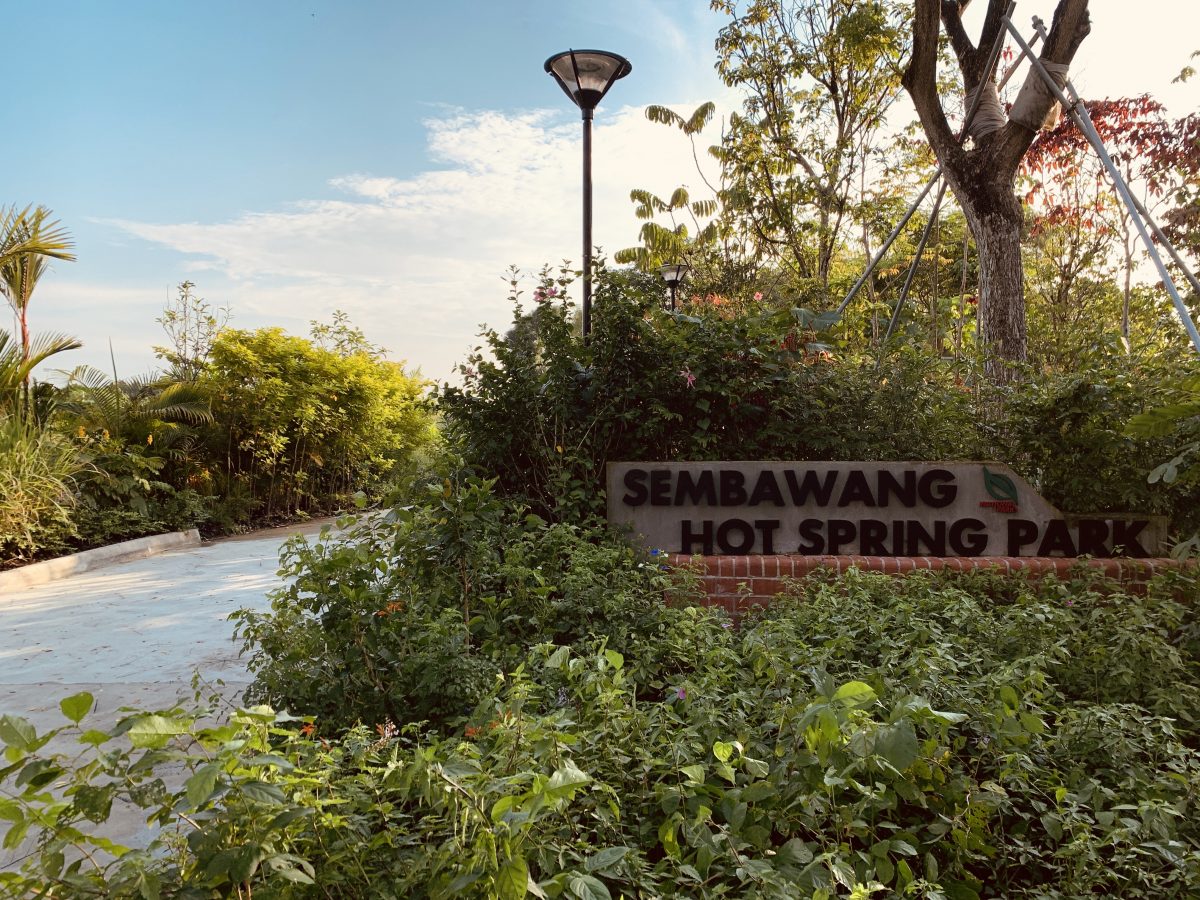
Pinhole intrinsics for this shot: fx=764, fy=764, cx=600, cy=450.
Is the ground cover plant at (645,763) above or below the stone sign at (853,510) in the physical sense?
below

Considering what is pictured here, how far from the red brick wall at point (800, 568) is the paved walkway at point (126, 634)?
2.64 metres

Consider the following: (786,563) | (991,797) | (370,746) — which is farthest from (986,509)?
(370,746)

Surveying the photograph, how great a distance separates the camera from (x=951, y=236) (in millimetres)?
17594

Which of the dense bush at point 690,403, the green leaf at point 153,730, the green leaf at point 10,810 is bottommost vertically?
the green leaf at point 10,810

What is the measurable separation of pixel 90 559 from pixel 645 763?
848cm

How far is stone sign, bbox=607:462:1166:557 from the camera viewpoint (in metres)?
4.88

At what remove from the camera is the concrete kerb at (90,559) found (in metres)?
7.28

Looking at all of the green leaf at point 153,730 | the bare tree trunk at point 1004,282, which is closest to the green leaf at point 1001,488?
the bare tree trunk at point 1004,282

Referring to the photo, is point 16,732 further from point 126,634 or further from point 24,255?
point 24,255

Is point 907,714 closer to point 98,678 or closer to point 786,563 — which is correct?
point 786,563

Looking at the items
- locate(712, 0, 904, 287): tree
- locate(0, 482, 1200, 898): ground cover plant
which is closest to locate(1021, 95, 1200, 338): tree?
locate(712, 0, 904, 287): tree

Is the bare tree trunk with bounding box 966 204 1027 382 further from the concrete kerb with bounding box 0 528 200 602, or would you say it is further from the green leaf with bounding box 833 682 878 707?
the concrete kerb with bounding box 0 528 200 602

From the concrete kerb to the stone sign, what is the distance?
618 cm

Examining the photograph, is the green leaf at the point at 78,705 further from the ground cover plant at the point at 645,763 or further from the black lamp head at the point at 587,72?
the black lamp head at the point at 587,72
